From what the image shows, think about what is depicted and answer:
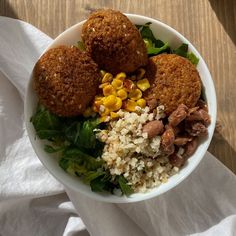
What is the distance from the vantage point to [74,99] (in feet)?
2.61

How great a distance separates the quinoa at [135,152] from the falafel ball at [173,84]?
0.08 feet

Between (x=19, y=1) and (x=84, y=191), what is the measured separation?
0.47m

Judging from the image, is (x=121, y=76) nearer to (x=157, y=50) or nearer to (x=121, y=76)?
(x=121, y=76)

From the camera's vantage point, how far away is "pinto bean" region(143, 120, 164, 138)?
802 mm

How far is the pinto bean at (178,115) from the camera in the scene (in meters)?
0.80

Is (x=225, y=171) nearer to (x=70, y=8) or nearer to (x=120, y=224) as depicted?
(x=120, y=224)

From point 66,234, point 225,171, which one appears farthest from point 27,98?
point 225,171

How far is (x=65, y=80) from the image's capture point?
80 cm

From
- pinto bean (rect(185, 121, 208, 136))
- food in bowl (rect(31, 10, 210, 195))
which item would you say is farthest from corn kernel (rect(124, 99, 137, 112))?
pinto bean (rect(185, 121, 208, 136))

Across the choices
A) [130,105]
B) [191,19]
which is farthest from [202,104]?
[191,19]

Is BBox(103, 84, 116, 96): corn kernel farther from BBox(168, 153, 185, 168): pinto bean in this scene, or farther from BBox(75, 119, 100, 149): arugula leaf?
BBox(168, 153, 185, 168): pinto bean

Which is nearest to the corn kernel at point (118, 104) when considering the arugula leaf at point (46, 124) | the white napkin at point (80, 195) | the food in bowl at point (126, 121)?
the food in bowl at point (126, 121)

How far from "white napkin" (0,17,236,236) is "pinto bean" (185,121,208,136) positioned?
0.15 m

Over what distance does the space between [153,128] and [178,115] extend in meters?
0.05
